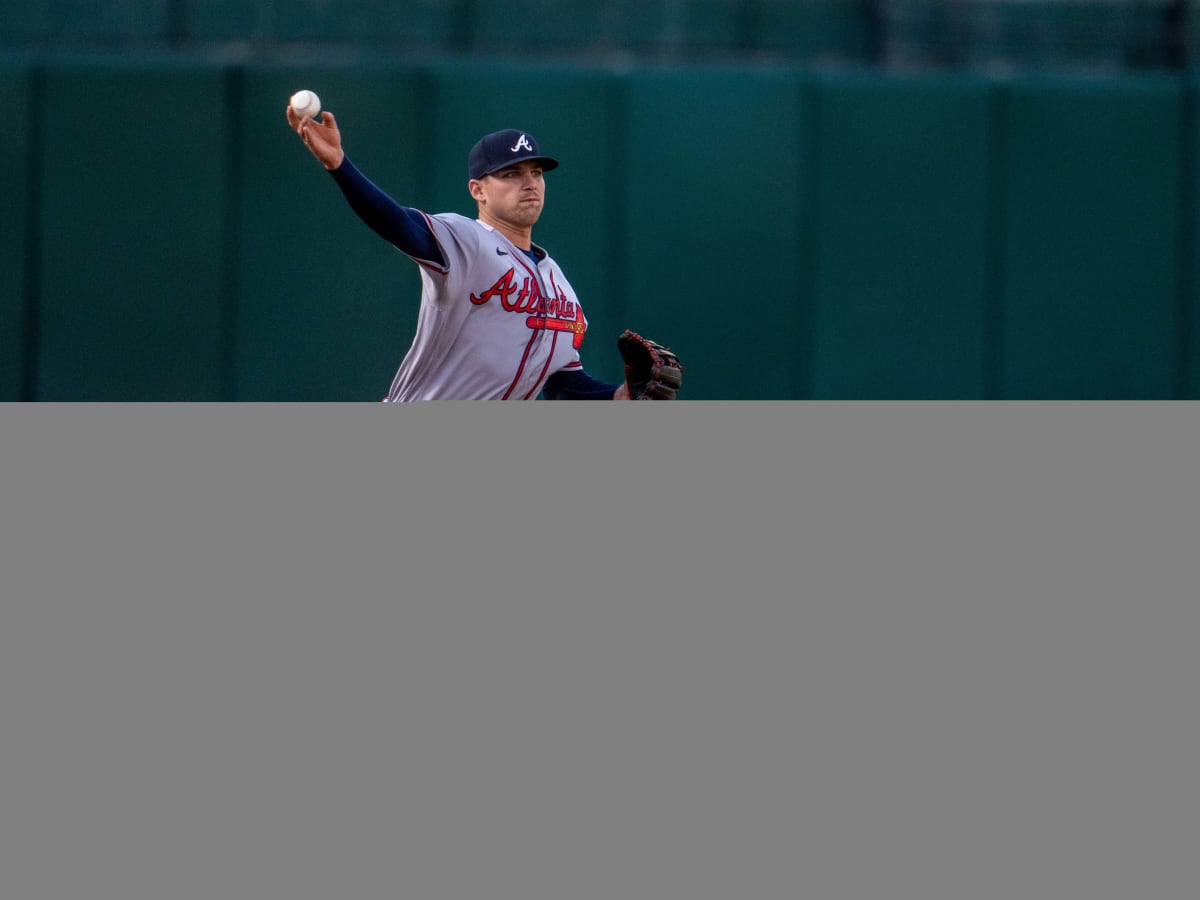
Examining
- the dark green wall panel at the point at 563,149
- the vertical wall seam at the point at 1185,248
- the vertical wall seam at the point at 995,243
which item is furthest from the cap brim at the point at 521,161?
the vertical wall seam at the point at 1185,248

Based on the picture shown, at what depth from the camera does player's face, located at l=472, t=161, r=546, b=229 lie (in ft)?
12.7

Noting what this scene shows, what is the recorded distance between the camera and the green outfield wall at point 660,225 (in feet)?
22.4

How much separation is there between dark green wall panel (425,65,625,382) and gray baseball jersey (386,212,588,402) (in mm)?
3037

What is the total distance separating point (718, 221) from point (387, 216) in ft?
12.9

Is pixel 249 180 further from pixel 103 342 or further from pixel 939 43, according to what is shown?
pixel 939 43

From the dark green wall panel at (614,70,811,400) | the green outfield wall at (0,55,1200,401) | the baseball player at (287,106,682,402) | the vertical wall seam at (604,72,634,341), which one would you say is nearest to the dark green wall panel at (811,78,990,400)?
the green outfield wall at (0,55,1200,401)

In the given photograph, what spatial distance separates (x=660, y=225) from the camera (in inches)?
278

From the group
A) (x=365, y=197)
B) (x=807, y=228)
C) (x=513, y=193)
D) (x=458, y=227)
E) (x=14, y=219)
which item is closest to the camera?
(x=365, y=197)

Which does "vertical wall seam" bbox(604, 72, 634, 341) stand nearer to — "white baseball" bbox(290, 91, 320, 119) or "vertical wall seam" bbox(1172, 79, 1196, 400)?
"vertical wall seam" bbox(1172, 79, 1196, 400)

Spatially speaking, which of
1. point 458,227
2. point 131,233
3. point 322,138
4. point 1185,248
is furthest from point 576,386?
point 1185,248

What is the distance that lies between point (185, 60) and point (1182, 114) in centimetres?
534

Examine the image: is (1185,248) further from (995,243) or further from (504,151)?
(504,151)

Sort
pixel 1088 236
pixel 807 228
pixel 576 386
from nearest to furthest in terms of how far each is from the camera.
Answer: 1. pixel 576 386
2. pixel 807 228
3. pixel 1088 236

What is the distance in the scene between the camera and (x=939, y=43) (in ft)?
25.3
